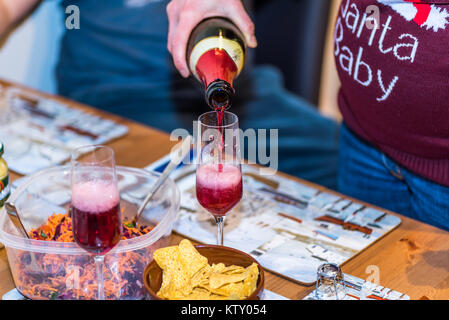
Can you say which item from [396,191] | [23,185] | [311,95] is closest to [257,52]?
[311,95]

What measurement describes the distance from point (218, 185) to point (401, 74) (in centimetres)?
43

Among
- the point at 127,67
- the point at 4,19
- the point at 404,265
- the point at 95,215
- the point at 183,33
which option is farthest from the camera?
the point at 127,67

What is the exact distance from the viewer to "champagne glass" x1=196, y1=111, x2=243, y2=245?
937 millimetres

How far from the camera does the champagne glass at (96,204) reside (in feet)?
2.61

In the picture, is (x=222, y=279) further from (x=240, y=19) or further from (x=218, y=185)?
(x=240, y=19)

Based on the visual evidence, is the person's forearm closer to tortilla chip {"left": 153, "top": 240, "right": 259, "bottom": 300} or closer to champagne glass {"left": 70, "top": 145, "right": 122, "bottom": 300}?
champagne glass {"left": 70, "top": 145, "right": 122, "bottom": 300}

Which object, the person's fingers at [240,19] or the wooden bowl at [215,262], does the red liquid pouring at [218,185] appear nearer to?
the wooden bowl at [215,262]

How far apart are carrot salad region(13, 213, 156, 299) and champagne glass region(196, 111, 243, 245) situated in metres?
0.14

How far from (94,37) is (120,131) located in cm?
95

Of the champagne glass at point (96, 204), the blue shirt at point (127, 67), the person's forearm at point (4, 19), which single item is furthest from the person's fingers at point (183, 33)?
the blue shirt at point (127, 67)

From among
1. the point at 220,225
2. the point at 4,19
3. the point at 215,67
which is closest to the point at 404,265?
the point at 220,225

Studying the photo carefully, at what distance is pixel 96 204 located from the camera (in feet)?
2.61
